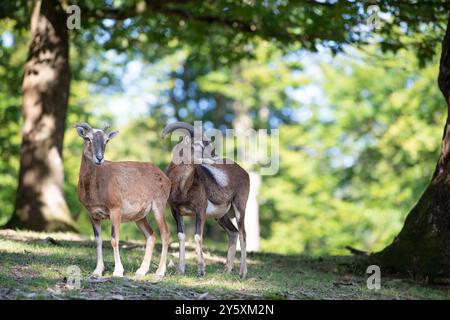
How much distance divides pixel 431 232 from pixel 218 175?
3540 mm

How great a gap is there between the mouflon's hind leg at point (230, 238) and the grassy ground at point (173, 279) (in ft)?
0.52

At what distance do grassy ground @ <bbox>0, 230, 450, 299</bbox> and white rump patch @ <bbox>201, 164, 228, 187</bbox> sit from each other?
4.65 feet

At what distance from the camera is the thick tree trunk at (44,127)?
15961 millimetres

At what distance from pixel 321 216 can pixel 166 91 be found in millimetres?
11894

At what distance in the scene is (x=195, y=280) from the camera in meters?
10.2

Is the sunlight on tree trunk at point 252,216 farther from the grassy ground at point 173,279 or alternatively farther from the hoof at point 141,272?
the hoof at point 141,272

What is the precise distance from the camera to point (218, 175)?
40.2ft

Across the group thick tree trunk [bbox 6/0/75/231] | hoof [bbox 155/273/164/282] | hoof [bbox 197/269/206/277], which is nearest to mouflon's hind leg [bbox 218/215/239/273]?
hoof [bbox 197/269/206/277]

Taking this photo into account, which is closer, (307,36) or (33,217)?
(33,217)

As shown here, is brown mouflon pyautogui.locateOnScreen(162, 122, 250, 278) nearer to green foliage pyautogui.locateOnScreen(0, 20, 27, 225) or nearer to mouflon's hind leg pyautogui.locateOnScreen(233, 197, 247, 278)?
mouflon's hind leg pyautogui.locateOnScreen(233, 197, 247, 278)

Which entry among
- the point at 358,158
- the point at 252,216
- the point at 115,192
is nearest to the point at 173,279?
the point at 115,192
